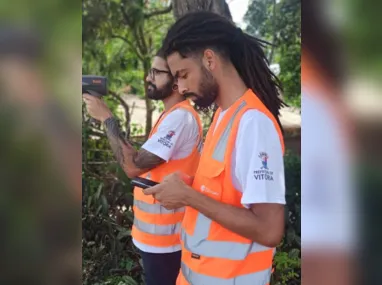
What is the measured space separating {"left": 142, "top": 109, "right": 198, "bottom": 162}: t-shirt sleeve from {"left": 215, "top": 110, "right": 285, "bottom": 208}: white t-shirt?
1.05 feet

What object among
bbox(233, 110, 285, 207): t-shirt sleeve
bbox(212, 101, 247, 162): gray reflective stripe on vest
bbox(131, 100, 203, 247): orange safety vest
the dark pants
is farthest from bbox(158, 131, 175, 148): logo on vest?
the dark pants

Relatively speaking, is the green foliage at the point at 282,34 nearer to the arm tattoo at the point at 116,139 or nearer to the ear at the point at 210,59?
the ear at the point at 210,59

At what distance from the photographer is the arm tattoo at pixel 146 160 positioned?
2.07 meters

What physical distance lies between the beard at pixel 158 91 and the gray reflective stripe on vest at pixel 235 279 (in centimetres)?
78

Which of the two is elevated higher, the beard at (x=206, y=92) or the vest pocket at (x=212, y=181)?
the beard at (x=206, y=92)

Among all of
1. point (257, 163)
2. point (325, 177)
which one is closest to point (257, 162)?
point (257, 163)

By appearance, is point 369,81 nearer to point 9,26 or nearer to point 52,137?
point 52,137

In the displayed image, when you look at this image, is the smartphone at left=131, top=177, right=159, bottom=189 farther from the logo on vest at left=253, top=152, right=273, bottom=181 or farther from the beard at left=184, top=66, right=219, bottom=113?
the logo on vest at left=253, top=152, right=273, bottom=181

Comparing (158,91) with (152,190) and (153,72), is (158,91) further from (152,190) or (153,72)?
(152,190)

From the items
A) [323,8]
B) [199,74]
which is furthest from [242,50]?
[323,8]

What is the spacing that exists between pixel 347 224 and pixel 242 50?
863 millimetres

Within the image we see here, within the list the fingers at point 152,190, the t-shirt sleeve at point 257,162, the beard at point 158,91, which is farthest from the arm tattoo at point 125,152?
the t-shirt sleeve at point 257,162

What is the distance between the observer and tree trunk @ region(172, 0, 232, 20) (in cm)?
195

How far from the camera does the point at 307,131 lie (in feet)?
6.40
